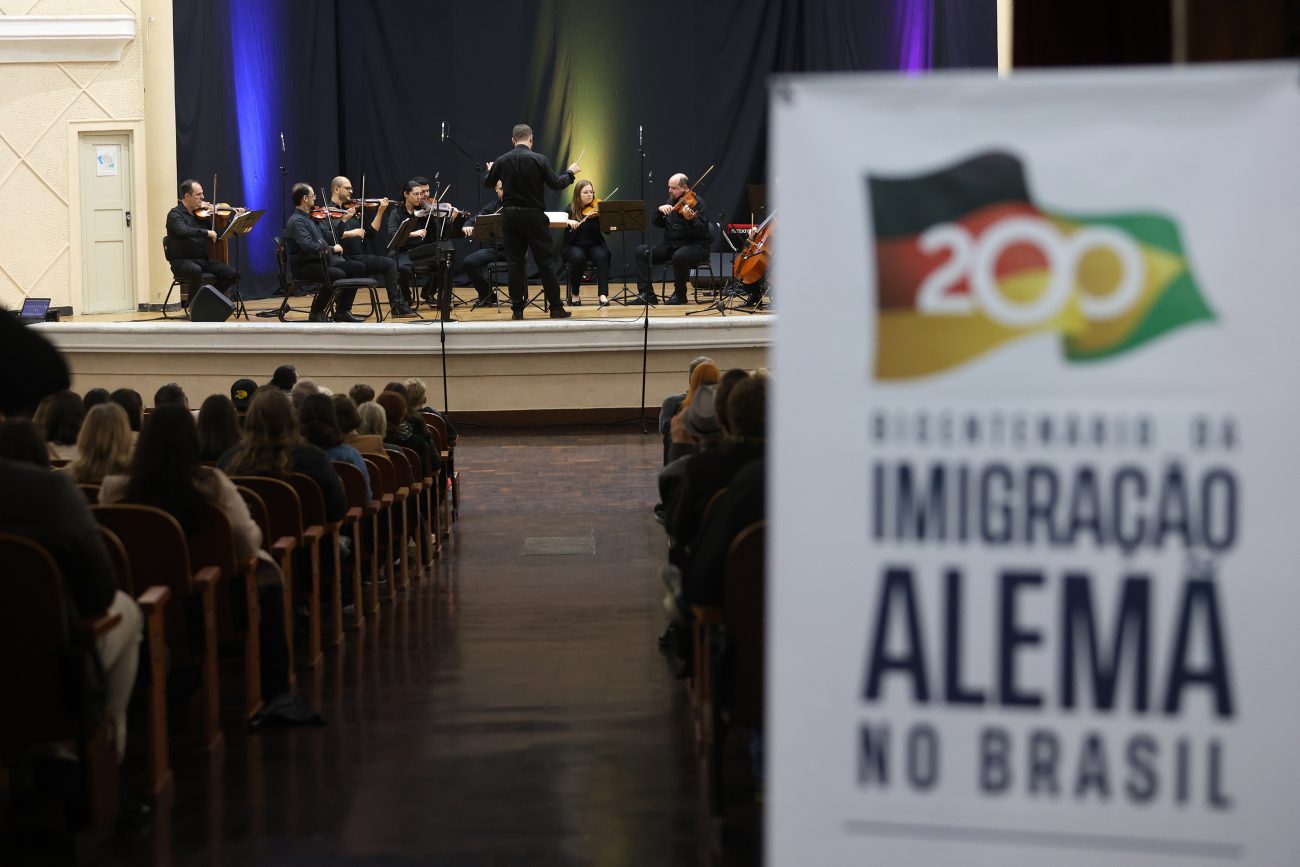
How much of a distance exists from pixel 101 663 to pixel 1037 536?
2222 mm

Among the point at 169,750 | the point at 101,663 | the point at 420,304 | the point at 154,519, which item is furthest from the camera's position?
the point at 420,304

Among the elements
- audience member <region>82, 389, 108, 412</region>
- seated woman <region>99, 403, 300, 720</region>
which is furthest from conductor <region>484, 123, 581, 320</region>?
seated woman <region>99, 403, 300, 720</region>

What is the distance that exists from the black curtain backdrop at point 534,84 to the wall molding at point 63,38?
4.49 feet

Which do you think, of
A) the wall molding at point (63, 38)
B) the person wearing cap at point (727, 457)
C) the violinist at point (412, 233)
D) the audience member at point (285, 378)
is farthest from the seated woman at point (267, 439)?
the wall molding at point (63, 38)

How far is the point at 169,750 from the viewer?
4176 millimetres

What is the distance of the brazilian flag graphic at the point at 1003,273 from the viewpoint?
5.64ft

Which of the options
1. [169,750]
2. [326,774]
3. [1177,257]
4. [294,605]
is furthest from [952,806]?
[294,605]

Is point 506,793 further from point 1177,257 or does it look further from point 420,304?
point 420,304

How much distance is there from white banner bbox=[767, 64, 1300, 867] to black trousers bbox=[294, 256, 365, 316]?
10.4m

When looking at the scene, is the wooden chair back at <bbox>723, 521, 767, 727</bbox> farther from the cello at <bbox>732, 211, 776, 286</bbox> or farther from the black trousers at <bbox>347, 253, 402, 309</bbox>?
the black trousers at <bbox>347, 253, 402, 309</bbox>

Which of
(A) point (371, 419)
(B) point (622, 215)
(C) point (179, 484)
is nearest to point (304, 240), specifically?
(B) point (622, 215)

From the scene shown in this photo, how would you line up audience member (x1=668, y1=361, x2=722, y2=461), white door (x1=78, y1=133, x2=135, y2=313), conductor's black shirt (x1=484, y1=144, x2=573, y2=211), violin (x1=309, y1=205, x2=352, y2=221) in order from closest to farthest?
1. audience member (x1=668, y1=361, x2=722, y2=461)
2. conductor's black shirt (x1=484, y1=144, x2=573, y2=211)
3. violin (x1=309, y1=205, x2=352, y2=221)
4. white door (x1=78, y1=133, x2=135, y2=313)

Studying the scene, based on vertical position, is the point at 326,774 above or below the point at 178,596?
below

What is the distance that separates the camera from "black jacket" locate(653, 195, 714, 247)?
12.8 meters
